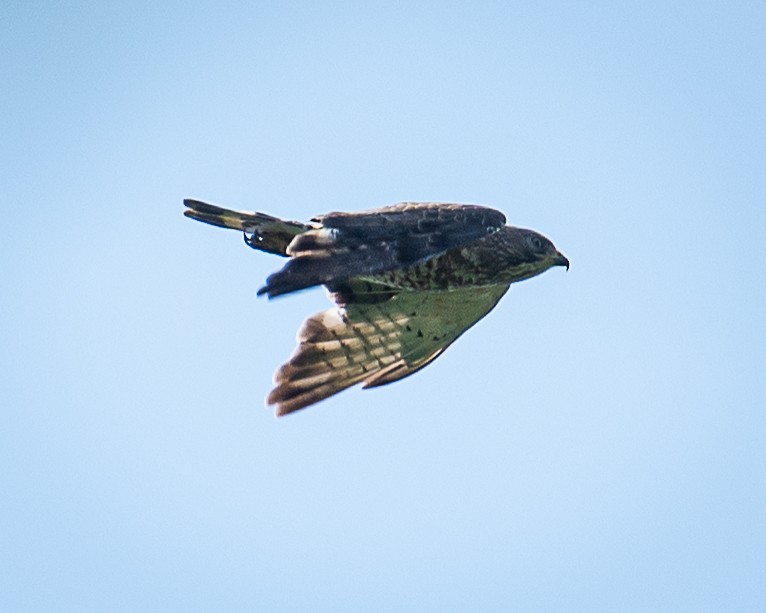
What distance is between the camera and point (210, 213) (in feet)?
32.3

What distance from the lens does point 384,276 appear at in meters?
9.95

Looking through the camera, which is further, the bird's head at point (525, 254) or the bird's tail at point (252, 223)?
the bird's head at point (525, 254)

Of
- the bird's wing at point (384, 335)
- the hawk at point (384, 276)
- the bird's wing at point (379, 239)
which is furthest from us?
the bird's wing at point (384, 335)

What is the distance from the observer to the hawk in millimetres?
8617

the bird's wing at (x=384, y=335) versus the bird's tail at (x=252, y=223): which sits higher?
the bird's tail at (x=252, y=223)

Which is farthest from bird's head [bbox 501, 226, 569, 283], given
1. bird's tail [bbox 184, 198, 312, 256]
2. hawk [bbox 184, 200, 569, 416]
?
bird's tail [bbox 184, 198, 312, 256]

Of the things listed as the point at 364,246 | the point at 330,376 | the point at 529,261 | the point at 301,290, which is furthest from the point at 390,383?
the point at 301,290

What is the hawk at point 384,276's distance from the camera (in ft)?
28.3

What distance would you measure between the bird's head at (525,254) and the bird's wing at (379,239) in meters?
0.53

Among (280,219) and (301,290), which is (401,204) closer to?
(280,219)

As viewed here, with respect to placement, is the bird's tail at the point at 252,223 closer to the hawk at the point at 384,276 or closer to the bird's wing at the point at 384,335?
the hawk at the point at 384,276

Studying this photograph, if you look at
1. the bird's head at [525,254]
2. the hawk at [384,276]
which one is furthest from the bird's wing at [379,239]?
the bird's head at [525,254]

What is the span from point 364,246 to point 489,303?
241 centimetres

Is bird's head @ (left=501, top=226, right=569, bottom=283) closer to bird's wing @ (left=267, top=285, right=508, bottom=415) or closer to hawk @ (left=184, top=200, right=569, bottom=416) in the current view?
hawk @ (left=184, top=200, right=569, bottom=416)
